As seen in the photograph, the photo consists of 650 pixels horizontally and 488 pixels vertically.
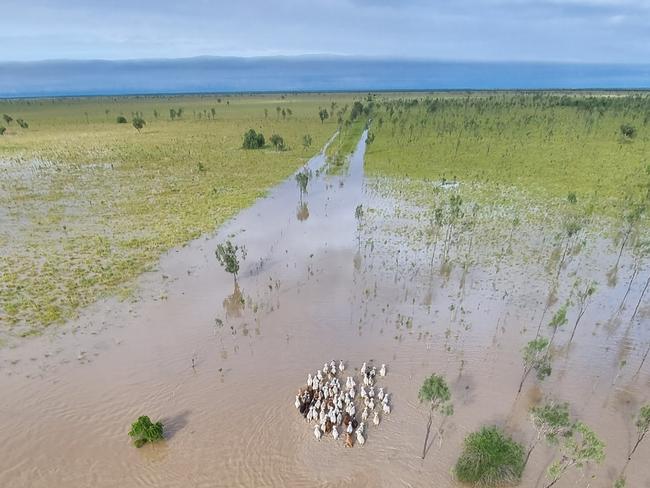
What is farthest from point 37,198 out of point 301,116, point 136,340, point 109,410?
point 301,116

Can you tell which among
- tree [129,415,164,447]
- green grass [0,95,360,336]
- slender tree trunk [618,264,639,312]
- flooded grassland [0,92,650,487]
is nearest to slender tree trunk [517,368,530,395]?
flooded grassland [0,92,650,487]

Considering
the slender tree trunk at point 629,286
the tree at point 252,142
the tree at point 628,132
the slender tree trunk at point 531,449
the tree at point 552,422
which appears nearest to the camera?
the tree at point 552,422

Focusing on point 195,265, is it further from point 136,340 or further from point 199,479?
point 199,479

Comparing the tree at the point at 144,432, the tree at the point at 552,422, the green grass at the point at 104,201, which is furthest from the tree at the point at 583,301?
the green grass at the point at 104,201

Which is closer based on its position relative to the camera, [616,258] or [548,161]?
[616,258]

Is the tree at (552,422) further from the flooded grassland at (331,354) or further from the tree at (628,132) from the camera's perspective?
the tree at (628,132)

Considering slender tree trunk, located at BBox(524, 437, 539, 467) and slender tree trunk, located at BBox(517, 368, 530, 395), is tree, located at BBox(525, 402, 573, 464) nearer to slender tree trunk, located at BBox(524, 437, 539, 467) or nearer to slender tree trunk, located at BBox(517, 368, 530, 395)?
slender tree trunk, located at BBox(524, 437, 539, 467)
